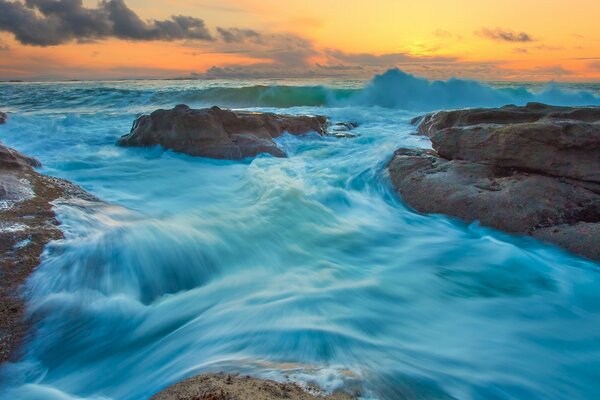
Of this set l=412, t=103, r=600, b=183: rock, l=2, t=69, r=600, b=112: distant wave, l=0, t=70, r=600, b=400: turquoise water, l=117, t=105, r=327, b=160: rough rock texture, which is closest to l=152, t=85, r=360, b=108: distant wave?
l=2, t=69, r=600, b=112: distant wave

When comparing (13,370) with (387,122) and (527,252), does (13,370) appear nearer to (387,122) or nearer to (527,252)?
(527,252)

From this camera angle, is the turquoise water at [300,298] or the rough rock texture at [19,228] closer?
the turquoise water at [300,298]

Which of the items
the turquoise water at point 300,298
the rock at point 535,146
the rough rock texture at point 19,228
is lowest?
the turquoise water at point 300,298

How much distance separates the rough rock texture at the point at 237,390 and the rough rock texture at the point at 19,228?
1440 mm

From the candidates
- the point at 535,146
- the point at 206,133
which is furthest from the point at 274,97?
the point at 535,146

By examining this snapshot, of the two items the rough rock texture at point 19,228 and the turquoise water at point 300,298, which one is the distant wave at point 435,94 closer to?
the turquoise water at point 300,298

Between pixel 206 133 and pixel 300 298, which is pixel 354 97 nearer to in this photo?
pixel 206 133

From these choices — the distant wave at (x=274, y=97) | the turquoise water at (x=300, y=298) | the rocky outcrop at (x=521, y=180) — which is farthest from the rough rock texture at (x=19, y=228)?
the distant wave at (x=274, y=97)

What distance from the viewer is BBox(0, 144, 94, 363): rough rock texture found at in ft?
10.2

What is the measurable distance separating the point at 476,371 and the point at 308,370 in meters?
1.17

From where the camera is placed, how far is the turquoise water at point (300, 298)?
2.77m

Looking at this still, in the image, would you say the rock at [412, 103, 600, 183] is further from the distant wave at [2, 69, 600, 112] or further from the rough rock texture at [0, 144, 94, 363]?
the distant wave at [2, 69, 600, 112]

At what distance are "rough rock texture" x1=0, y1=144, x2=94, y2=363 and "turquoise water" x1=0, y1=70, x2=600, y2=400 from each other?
110 mm

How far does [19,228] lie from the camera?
13.5 feet
